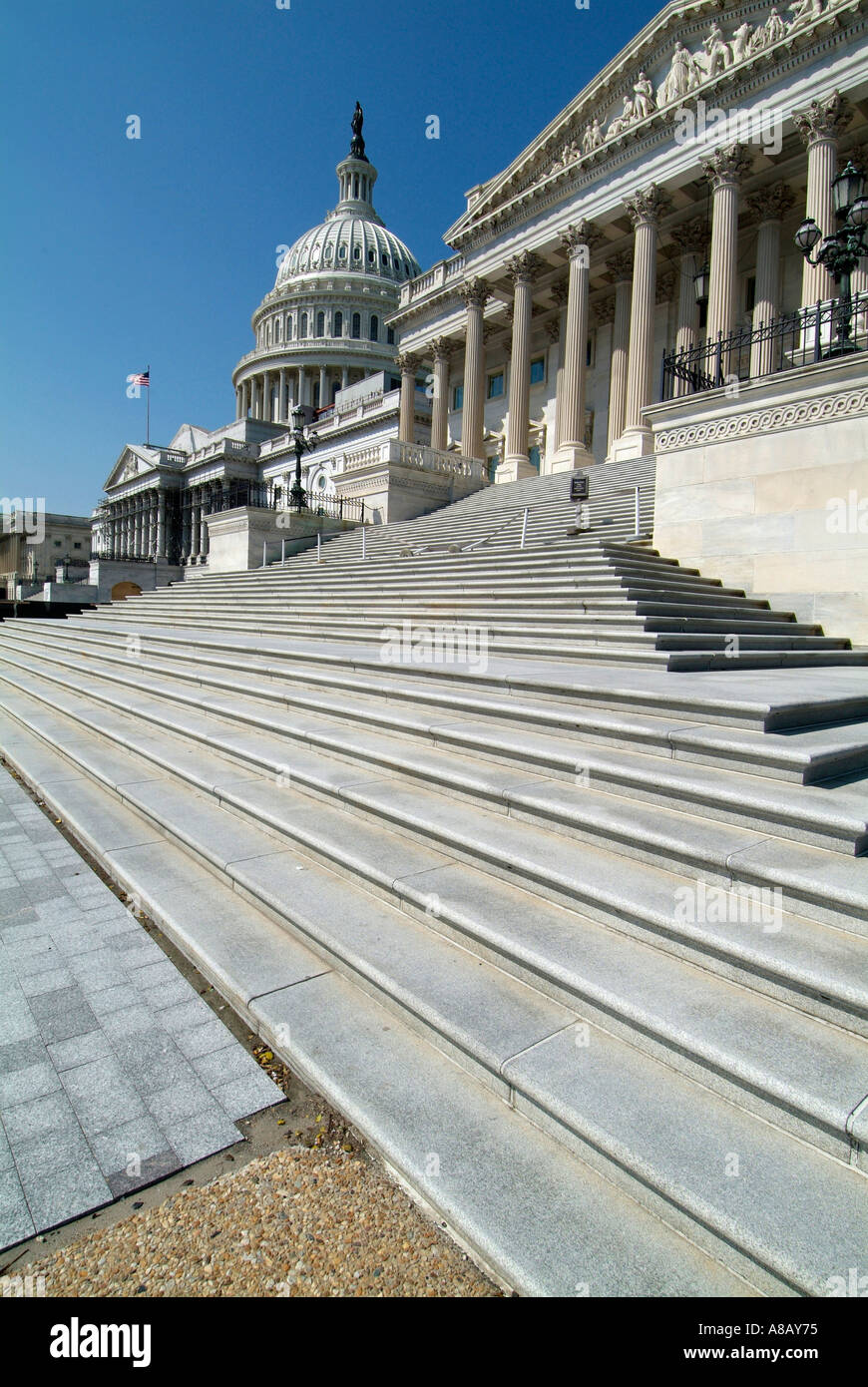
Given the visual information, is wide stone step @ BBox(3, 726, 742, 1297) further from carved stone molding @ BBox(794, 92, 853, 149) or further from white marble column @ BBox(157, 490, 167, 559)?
white marble column @ BBox(157, 490, 167, 559)

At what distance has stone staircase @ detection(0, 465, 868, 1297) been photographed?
236cm

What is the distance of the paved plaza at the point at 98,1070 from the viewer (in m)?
2.72

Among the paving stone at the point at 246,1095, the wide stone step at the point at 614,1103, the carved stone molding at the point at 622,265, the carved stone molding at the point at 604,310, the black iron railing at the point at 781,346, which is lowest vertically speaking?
the paving stone at the point at 246,1095

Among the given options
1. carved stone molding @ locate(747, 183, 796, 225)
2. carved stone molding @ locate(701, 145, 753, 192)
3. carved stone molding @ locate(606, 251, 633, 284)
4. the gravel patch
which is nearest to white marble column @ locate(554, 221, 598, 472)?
carved stone molding @ locate(606, 251, 633, 284)

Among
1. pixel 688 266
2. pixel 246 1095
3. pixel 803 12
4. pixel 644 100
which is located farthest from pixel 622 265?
pixel 246 1095

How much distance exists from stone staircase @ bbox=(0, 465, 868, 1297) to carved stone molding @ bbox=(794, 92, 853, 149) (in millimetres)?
20823

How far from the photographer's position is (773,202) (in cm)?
2400

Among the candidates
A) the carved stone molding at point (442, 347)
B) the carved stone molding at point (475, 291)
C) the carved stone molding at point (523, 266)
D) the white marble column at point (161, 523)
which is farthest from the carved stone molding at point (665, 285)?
the white marble column at point (161, 523)

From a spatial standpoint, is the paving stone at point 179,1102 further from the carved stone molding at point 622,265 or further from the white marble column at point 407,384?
the white marble column at point 407,384

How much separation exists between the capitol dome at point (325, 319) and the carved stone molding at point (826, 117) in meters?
75.2

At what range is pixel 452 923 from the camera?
3879mm

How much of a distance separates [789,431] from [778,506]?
1.08 metres
